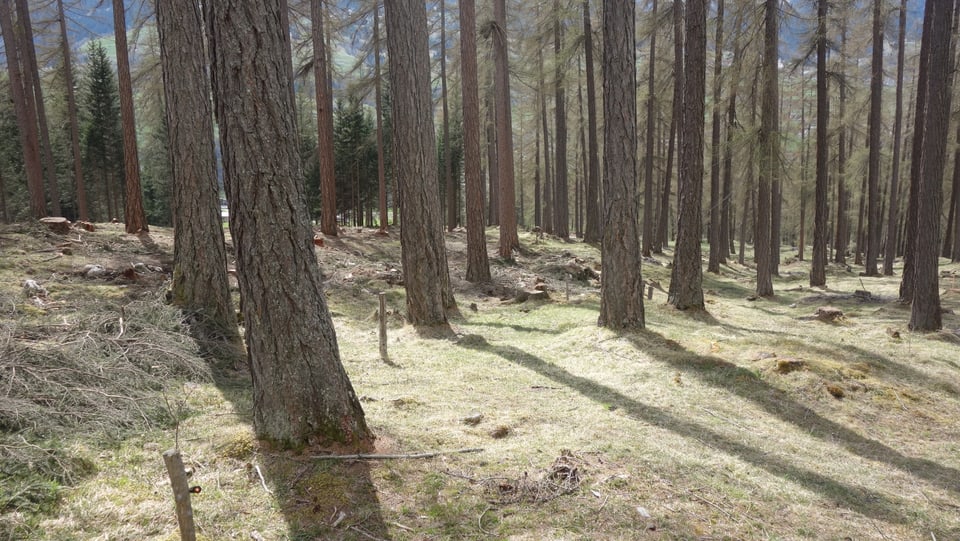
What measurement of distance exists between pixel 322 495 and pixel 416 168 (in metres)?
5.97

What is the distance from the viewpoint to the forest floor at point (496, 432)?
303cm

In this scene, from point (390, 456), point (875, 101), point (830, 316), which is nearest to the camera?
point (390, 456)

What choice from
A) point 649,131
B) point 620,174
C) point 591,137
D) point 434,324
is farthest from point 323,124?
point 649,131

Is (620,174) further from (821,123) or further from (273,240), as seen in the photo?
(821,123)

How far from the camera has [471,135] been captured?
12070mm

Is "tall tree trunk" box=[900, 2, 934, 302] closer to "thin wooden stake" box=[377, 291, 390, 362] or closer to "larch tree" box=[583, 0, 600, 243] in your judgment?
"larch tree" box=[583, 0, 600, 243]

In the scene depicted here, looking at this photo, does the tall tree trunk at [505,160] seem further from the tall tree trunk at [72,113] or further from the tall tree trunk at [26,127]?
the tall tree trunk at [72,113]

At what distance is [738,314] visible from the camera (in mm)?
10586

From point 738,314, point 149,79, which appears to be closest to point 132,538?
point 738,314

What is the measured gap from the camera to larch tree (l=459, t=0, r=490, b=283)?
11.9m

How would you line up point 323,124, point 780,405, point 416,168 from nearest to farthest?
point 780,405 < point 416,168 < point 323,124

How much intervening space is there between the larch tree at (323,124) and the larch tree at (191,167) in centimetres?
871

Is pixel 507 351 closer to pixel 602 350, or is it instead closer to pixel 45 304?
pixel 602 350

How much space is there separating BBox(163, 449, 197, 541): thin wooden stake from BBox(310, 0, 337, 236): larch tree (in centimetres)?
1366
